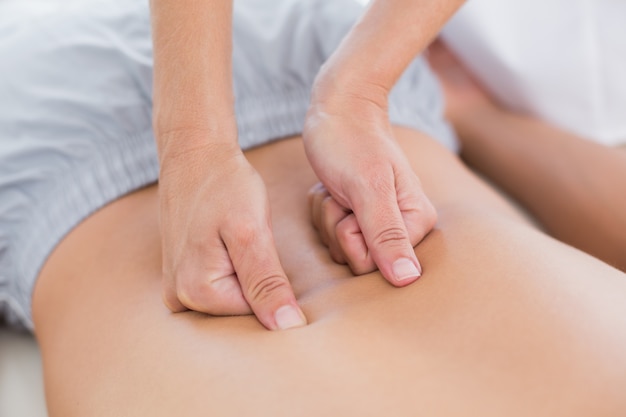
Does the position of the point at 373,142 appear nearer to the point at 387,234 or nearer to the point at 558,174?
the point at 387,234

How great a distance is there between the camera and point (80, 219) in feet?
2.74

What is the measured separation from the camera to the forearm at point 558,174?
36.3 inches

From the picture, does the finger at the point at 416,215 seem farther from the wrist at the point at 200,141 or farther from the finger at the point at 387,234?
the wrist at the point at 200,141

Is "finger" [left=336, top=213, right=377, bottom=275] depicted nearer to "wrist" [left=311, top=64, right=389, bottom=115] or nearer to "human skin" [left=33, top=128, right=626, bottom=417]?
"human skin" [left=33, top=128, right=626, bottom=417]

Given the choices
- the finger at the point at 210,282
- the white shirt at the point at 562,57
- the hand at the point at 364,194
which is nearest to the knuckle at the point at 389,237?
the hand at the point at 364,194


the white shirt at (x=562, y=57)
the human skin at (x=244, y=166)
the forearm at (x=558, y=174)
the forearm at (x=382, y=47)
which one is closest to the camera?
the human skin at (x=244, y=166)

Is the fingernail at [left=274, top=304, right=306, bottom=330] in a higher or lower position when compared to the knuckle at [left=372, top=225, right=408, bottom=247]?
lower

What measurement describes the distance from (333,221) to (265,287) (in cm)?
11

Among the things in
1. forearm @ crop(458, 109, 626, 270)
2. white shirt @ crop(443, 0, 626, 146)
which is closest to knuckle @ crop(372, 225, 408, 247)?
forearm @ crop(458, 109, 626, 270)

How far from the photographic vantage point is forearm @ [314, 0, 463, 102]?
2.52ft

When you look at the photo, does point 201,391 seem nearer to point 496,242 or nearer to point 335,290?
point 335,290

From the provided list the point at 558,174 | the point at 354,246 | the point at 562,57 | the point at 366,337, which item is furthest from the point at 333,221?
the point at 562,57

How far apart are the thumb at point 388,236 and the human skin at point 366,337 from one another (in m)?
0.01

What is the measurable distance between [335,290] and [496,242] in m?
0.15
